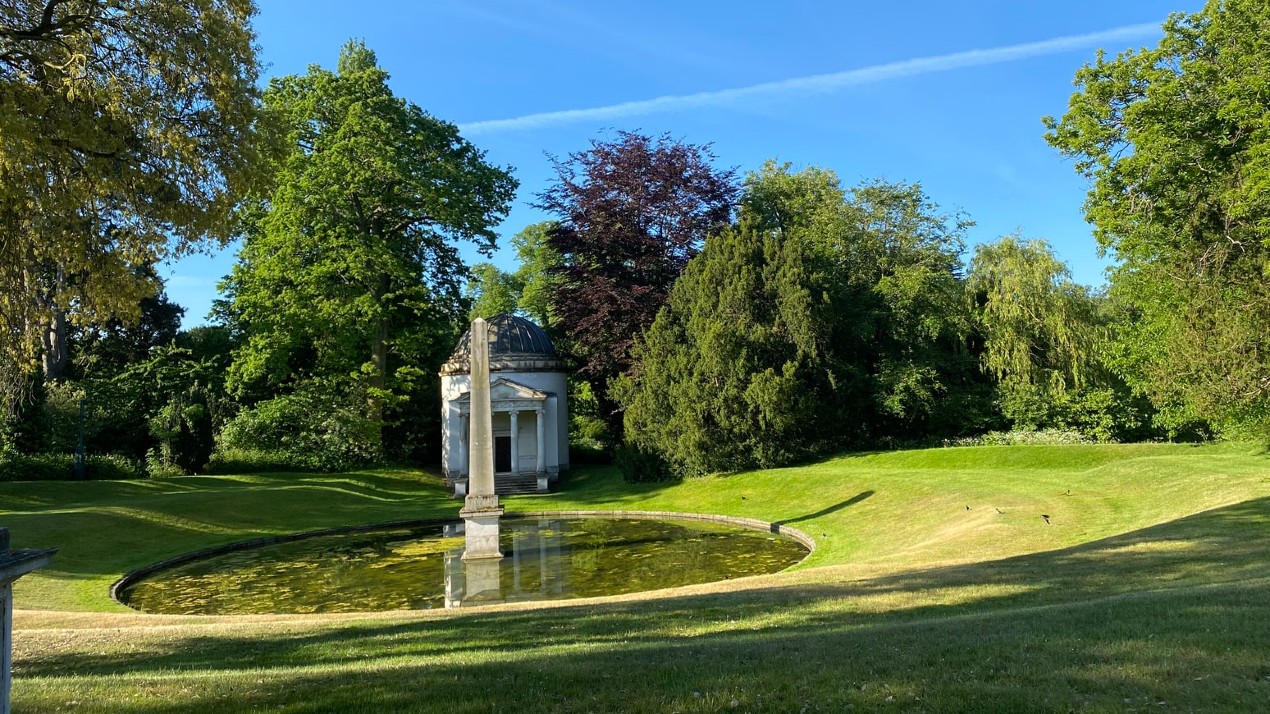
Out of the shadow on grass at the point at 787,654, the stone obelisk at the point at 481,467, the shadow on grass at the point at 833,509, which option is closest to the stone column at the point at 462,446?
the stone obelisk at the point at 481,467

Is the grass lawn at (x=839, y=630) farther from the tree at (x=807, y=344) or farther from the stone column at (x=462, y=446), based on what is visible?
the stone column at (x=462, y=446)

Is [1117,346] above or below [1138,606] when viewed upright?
above

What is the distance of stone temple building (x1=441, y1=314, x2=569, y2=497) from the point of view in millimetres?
36188

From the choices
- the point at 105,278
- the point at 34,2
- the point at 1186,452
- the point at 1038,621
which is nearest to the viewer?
the point at 1038,621

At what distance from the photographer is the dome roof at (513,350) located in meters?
37.6

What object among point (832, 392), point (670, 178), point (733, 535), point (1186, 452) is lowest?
point (733, 535)

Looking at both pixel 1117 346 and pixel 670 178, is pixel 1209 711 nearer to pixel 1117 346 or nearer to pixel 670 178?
pixel 1117 346

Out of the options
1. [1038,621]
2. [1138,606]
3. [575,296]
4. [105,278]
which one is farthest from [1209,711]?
[575,296]

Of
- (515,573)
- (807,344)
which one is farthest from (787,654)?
(807,344)

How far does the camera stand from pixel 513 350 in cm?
3866

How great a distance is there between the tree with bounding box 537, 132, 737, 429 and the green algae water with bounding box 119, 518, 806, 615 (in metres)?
13.9

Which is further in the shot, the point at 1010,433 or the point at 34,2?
the point at 1010,433

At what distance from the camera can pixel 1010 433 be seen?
33062mm

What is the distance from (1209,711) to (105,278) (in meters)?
12.2
